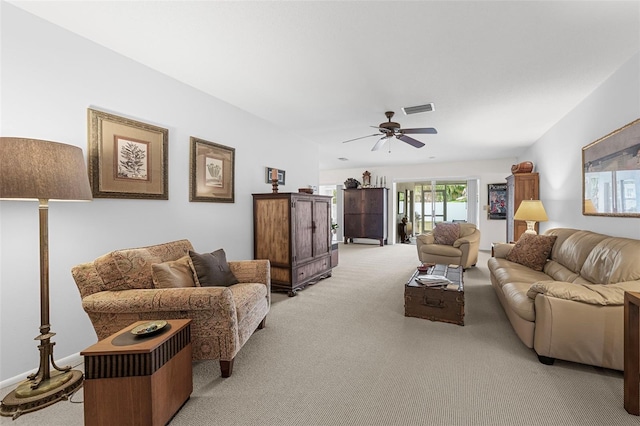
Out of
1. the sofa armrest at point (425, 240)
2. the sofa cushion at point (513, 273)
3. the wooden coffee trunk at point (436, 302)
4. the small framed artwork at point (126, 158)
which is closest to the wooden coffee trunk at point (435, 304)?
the wooden coffee trunk at point (436, 302)

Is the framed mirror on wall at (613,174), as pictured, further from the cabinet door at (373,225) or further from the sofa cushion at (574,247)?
the cabinet door at (373,225)

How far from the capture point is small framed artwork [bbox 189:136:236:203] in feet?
10.6

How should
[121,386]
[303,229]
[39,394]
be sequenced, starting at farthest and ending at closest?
[303,229] < [39,394] < [121,386]

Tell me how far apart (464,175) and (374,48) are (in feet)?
21.9

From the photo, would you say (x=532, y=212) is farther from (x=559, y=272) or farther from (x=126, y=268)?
(x=126, y=268)

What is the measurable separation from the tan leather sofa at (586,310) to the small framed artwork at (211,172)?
10.9 feet

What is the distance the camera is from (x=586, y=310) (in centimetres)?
Answer: 197

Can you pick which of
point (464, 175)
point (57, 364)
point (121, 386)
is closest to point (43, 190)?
point (121, 386)

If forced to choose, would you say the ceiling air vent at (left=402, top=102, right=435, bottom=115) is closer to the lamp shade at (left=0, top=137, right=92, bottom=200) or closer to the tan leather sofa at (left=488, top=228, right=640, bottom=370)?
the tan leather sofa at (left=488, top=228, right=640, bottom=370)

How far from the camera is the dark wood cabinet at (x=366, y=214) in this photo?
8570 millimetres

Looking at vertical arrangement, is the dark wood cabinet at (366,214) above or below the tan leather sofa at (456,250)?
above

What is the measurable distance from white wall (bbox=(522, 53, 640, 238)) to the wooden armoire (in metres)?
3.45

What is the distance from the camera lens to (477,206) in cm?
810

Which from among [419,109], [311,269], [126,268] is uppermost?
[419,109]
